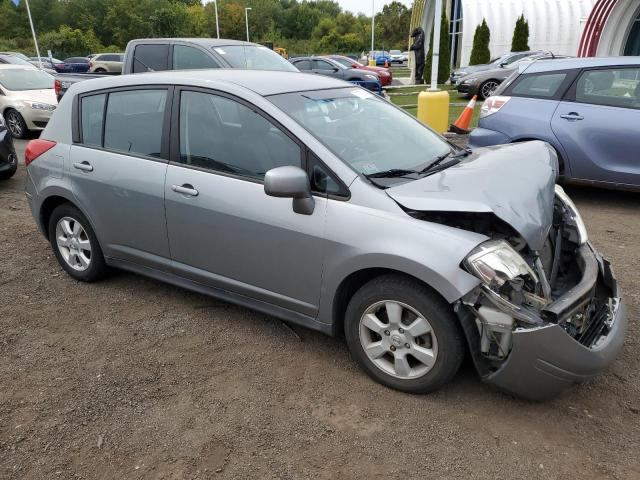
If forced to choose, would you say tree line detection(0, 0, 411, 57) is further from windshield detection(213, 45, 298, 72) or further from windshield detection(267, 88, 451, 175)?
windshield detection(267, 88, 451, 175)

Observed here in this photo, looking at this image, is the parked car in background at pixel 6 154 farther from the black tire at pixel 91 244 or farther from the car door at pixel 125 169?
the car door at pixel 125 169

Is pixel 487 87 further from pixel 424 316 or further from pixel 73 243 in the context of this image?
pixel 424 316

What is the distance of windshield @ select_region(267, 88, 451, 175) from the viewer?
3.17 m

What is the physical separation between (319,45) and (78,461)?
78.4 meters

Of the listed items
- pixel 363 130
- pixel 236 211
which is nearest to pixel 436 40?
pixel 363 130

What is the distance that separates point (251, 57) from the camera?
27.8 feet

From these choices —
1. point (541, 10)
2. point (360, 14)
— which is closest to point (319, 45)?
point (360, 14)

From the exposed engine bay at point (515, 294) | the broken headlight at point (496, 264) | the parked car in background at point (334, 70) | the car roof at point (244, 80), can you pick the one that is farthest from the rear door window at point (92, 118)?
the parked car in background at point (334, 70)

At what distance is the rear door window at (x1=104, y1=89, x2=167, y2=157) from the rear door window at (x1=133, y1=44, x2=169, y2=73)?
15.7ft

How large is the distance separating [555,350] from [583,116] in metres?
4.21

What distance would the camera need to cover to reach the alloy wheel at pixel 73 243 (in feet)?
14.0

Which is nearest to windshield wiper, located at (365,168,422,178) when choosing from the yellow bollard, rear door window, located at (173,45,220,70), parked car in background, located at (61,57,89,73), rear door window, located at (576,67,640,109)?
rear door window, located at (576,67,640,109)

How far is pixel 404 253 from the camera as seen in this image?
2.67 m

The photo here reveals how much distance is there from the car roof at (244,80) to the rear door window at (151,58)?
4.63 metres
